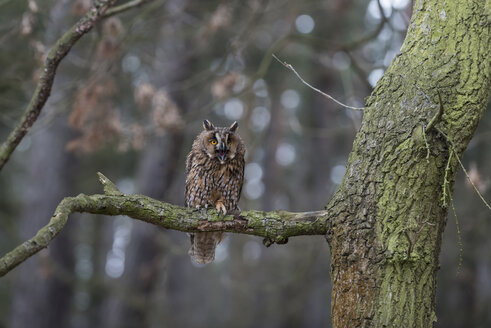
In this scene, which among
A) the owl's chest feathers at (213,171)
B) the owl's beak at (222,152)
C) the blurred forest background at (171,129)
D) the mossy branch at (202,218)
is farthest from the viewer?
the blurred forest background at (171,129)

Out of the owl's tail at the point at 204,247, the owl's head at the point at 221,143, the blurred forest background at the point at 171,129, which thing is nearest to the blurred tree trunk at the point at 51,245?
the blurred forest background at the point at 171,129

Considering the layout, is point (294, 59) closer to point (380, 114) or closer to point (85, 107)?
point (85, 107)

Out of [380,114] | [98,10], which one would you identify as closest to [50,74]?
[98,10]

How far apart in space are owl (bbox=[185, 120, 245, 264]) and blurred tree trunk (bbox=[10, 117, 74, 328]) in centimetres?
574

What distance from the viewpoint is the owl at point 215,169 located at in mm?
4414

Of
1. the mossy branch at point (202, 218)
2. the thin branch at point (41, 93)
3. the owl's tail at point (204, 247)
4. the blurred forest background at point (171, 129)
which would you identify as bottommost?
the mossy branch at point (202, 218)

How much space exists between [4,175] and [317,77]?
352 inches

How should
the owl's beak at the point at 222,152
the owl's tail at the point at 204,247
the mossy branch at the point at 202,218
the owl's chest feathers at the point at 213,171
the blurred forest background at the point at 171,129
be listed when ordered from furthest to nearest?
the blurred forest background at the point at 171,129, the owl's tail at the point at 204,247, the owl's chest feathers at the point at 213,171, the owl's beak at the point at 222,152, the mossy branch at the point at 202,218

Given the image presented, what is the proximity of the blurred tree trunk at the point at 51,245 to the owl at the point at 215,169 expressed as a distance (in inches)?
226

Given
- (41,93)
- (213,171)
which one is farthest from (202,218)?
(213,171)

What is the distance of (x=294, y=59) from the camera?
12.3 metres

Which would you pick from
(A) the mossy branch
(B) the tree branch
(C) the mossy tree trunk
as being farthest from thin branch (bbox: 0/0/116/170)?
(C) the mossy tree trunk

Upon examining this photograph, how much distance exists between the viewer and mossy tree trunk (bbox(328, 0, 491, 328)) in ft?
8.91

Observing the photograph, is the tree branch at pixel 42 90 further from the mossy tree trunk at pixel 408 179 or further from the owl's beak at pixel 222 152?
the mossy tree trunk at pixel 408 179
